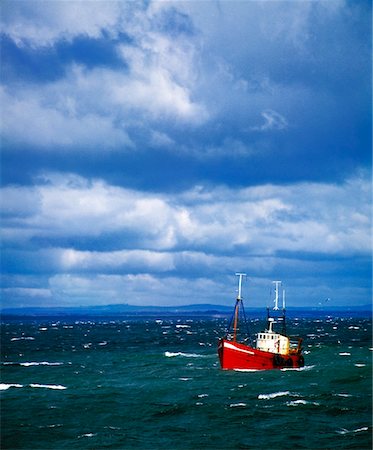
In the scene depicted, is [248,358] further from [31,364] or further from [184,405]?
[31,364]

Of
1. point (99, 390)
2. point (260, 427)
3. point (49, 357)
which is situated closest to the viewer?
point (260, 427)

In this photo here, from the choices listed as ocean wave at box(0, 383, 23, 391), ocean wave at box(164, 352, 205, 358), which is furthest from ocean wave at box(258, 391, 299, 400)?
ocean wave at box(164, 352, 205, 358)

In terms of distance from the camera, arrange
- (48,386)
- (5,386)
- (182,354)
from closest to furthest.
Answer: (48,386), (5,386), (182,354)

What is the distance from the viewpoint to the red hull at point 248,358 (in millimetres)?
74125

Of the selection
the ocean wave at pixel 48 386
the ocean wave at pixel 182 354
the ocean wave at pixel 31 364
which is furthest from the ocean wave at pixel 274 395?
the ocean wave at pixel 31 364

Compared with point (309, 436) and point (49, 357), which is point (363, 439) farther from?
point (49, 357)

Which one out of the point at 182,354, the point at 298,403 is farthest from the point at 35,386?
the point at 182,354

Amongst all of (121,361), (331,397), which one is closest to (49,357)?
(121,361)

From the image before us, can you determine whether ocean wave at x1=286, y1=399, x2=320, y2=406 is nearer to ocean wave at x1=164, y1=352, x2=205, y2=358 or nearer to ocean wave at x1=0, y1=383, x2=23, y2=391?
ocean wave at x1=0, y1=383, x2=23, y2=391

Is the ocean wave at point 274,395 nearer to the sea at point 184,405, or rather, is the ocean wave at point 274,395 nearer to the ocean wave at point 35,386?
the sea at point 184,405

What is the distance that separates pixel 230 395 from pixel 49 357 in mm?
51203

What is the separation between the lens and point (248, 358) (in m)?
74.4

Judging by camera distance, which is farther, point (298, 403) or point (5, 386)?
point (5, 386)

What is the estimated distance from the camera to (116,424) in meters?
47.1
